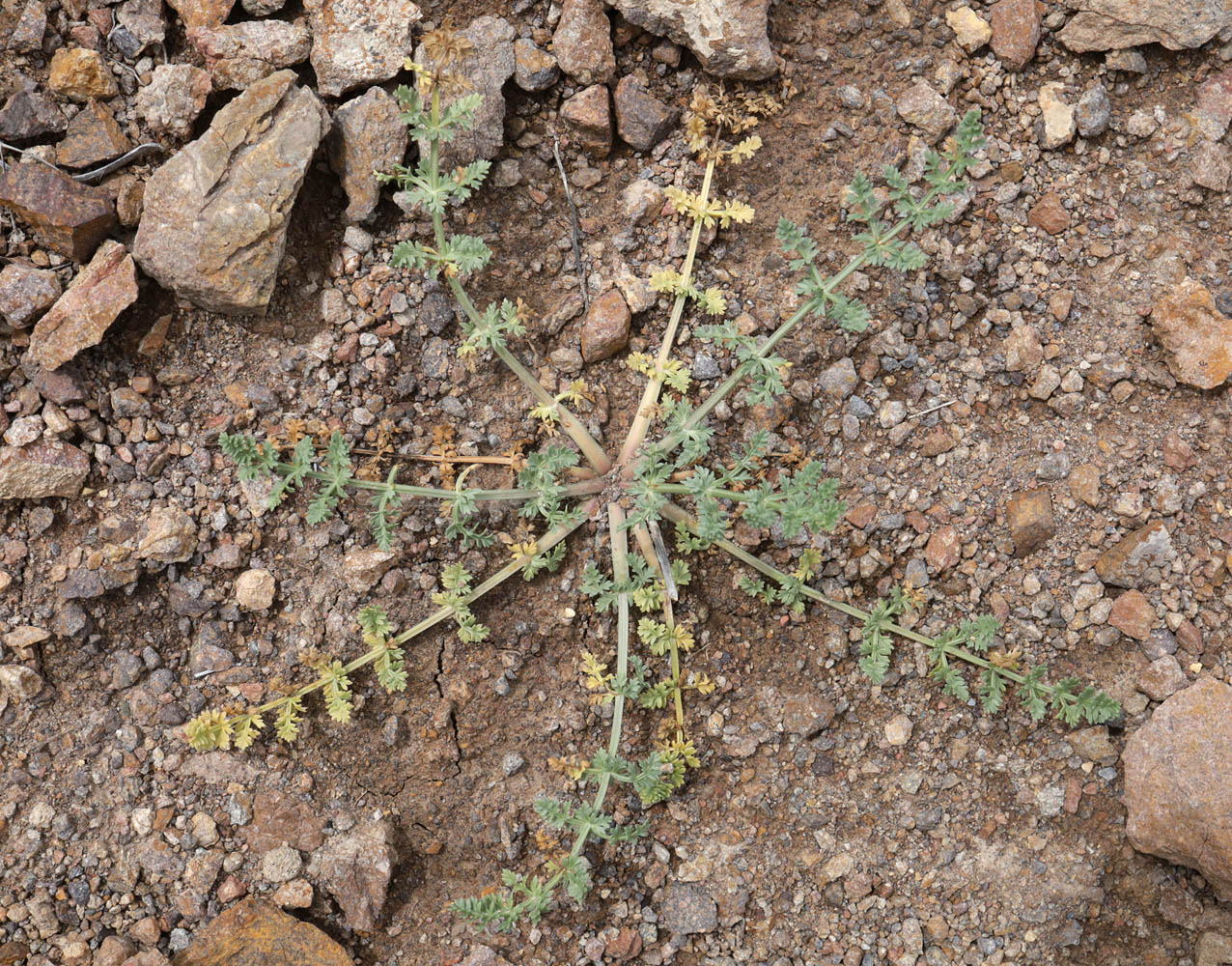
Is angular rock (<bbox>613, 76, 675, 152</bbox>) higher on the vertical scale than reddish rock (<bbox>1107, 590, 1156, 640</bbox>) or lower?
higher

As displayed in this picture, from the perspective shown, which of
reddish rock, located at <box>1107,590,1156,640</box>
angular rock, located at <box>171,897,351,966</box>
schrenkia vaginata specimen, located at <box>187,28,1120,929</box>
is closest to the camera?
schrenkia vaginata specimen, located at <box>187,28,1120,929</box>

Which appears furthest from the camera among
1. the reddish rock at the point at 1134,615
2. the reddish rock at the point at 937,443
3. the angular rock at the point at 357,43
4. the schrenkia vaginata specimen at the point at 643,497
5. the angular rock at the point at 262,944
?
the reddish rock at the point at 937,443

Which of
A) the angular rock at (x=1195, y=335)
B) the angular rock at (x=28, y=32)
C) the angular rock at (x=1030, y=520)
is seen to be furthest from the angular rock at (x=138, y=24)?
the angular rock at (x=1195, y=335)

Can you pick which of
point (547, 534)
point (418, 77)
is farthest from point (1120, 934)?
point (418, 77)

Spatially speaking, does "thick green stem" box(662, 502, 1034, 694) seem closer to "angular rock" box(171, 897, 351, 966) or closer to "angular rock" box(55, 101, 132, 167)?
"angular rock" box(171, 897, 351, 966)

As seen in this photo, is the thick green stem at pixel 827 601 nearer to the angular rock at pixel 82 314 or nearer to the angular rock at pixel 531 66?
the angular rock at pixel 531 66

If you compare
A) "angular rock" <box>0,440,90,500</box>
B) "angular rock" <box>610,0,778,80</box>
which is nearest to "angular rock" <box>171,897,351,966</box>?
"angular rock" <box>0,440,90,500</box>

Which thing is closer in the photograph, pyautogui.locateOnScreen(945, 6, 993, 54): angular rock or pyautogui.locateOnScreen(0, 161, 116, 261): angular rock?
pyautogui.locateOnScreen(0, 161, 116, 261): angular rock

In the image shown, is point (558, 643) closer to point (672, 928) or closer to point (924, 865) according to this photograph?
point (672, 928)
